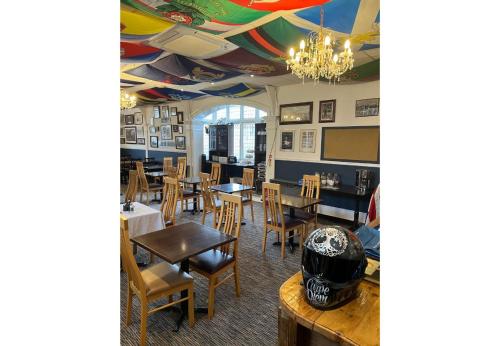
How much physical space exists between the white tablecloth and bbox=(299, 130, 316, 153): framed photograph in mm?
3506

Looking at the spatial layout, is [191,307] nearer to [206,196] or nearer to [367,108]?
[206,196]

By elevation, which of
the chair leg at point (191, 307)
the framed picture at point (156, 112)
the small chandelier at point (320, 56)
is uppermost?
the framed picture at point (156, 112)

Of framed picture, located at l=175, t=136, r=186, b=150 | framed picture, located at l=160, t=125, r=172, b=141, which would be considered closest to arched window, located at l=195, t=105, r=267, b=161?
framed picture, located at l=175, t=136, r=186, b=150

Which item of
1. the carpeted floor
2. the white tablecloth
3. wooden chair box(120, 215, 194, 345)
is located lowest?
the carpeted floor

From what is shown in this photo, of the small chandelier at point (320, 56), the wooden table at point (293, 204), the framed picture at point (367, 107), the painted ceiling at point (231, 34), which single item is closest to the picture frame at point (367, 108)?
the framed picture at point (367, 107)

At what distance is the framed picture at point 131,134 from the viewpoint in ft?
35.0

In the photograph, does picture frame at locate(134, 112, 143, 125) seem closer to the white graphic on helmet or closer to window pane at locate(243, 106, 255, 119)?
window pane at locate(243, 106, 255, 119)

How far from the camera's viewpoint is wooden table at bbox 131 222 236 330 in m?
2.01

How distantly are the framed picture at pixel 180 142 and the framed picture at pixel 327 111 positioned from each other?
4.81 metres

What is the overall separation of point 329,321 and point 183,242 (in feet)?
4.82

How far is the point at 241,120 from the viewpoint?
7520 mm

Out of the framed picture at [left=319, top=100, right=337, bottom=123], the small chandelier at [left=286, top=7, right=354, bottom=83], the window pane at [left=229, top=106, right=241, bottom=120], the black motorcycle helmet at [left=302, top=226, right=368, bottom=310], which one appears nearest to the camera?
the black motorcycle helmet at [left=302, top=226, right=368, bottom=310]

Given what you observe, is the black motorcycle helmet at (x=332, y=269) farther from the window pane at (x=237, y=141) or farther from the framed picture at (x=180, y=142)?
the framed picture at (x=180, y=142)
